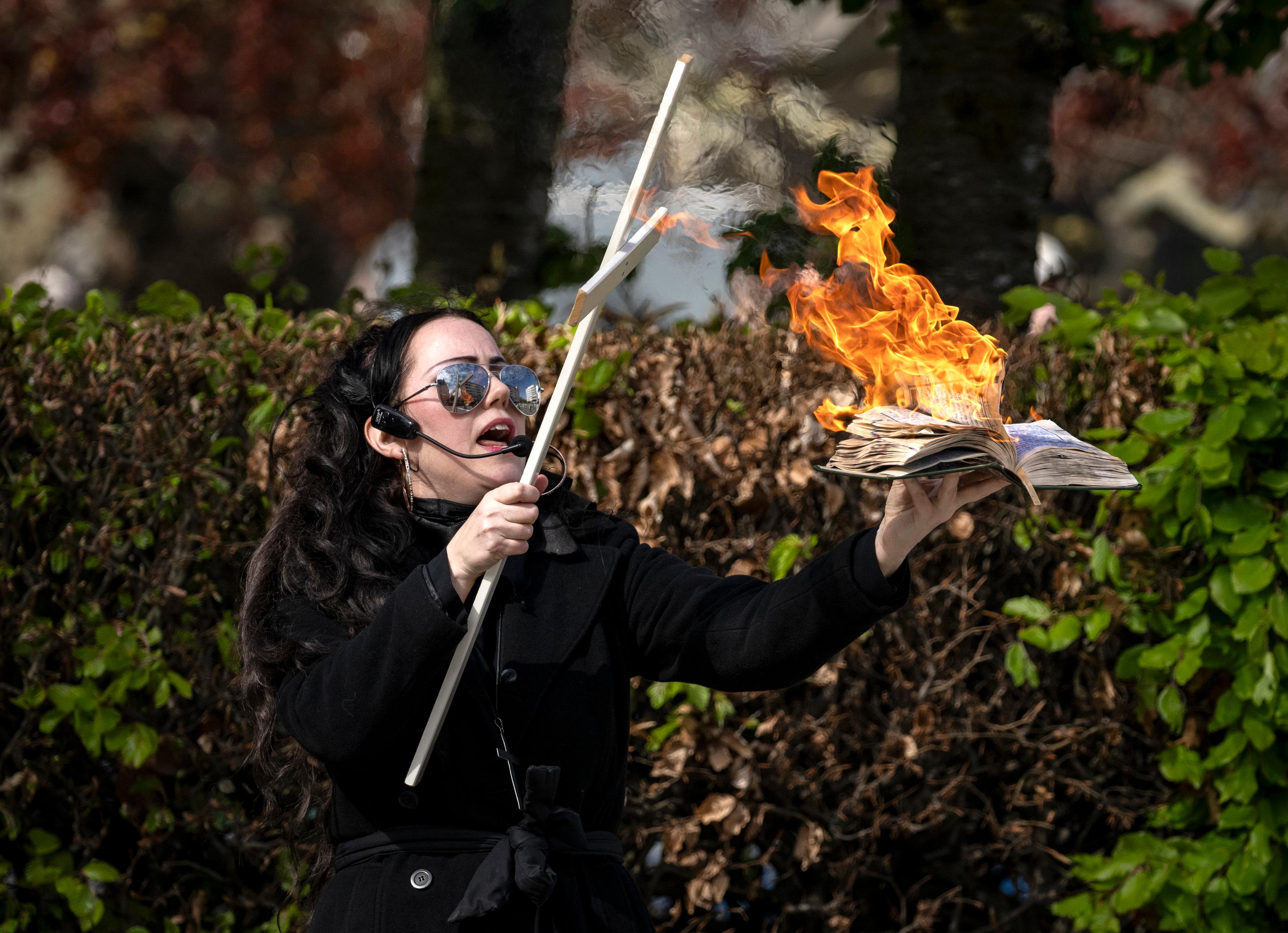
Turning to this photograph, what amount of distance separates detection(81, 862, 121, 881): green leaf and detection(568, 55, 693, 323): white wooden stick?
254 centimetres

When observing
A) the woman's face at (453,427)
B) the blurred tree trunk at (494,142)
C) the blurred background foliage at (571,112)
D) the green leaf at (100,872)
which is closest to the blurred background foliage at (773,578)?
the green leaf at (100,872)

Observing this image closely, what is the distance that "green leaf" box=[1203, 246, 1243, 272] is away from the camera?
3676 millimetres

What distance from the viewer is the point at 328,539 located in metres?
2.34

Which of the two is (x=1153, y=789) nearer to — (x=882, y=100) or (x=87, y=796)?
(x=87, y=796)

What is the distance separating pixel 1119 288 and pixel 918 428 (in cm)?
1876

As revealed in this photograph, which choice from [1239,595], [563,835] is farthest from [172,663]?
[1239,595]

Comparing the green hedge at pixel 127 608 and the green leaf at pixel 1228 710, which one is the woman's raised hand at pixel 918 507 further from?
the green hedge at pixel 127 608

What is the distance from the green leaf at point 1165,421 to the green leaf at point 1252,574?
0.38 m

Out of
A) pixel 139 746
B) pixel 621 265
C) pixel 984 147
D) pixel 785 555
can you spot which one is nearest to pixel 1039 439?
pixel 621 265

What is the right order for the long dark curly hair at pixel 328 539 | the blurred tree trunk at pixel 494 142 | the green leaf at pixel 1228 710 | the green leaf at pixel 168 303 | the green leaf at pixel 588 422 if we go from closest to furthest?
the long dark curly hair at pixel 328 539 → the green leaf at pixel 1228 710 → the green leaf at pixel 588 422 → the green leaf at pixel 168 303 → the blurred tree trunk at pixel 494 142

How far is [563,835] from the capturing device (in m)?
2.16

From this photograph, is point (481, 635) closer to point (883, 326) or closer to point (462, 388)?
point (462, 388)

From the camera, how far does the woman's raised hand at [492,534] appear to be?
1986mm

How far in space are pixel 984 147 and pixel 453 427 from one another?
353 centimetres
